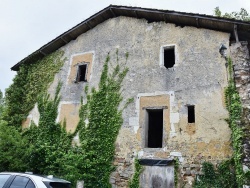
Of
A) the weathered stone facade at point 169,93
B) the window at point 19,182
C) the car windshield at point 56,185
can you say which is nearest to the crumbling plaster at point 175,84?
the weathered stone facade at point 169,93

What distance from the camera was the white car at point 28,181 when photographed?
18.4 ft

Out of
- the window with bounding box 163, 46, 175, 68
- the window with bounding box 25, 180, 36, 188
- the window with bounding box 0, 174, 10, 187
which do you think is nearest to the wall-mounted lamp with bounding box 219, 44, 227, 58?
the window with bounding box 163, 46, 175, 68

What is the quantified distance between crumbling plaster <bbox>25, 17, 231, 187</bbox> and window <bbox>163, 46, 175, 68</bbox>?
12.3 inches

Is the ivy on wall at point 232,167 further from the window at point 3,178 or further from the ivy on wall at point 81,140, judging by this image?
the window at point 3,178

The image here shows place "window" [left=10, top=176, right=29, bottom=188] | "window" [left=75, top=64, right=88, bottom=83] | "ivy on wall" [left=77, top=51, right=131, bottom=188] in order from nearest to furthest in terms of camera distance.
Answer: "window" [left=10, top=176, right=29, bottom=188] → "ivy on wall" [left=77, top=51, right=131, bottom=188] → "window" [left=75, top=64, right=88, bottom=83]

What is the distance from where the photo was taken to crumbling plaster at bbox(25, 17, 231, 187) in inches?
343

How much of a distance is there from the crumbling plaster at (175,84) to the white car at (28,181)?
158 inches

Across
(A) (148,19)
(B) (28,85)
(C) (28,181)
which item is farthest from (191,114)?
(B) (28,85)

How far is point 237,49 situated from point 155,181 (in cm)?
569

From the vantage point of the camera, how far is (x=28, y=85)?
1360 cm

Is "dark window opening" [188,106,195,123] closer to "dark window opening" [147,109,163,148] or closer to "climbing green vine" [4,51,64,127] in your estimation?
"dark window opening" [147,109,163,148]

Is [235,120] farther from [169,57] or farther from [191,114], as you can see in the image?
[169,57]

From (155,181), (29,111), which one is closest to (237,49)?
(155,181)

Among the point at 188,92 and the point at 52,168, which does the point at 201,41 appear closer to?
the point at 188,92
